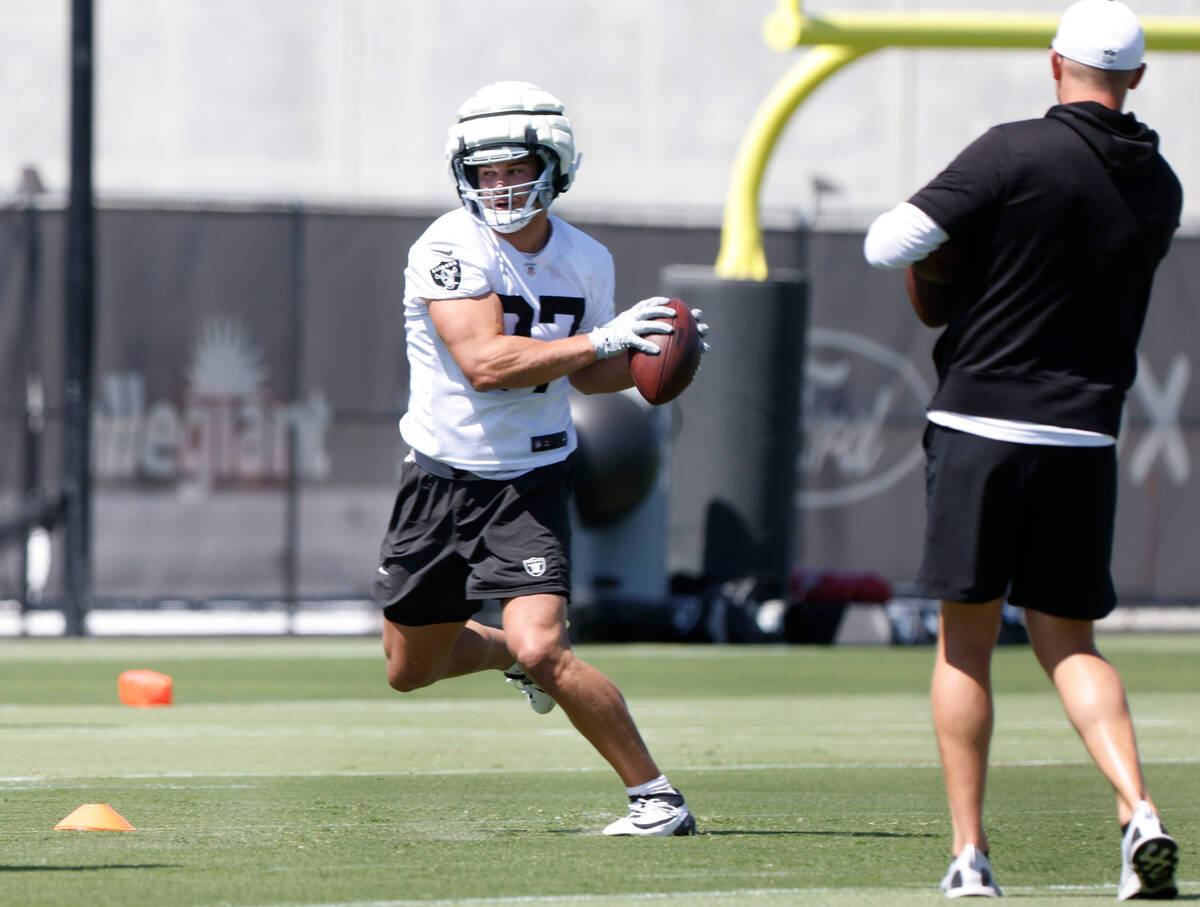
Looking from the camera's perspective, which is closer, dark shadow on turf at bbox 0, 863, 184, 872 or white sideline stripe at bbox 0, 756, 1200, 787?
dark shadow on turf at bbox 0, 863, 184, 872

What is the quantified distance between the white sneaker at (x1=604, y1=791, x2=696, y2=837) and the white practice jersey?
0.95m

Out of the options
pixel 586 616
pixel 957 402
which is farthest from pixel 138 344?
pixel 957 402

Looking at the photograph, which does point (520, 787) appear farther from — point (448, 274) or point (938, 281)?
point (938, 281)

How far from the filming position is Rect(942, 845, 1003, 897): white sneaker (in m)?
4.23

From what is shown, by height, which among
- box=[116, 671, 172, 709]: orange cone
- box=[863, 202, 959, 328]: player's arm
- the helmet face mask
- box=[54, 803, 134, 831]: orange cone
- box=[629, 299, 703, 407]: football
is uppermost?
the helmet face mask

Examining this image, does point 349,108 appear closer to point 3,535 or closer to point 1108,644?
point 3,535

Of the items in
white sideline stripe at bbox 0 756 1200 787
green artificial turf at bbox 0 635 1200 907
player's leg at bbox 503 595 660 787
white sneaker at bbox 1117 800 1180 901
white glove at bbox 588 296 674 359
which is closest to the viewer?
white sneaker at bbox 1117 800 1180 901

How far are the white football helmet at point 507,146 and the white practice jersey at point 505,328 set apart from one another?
3.5 inches

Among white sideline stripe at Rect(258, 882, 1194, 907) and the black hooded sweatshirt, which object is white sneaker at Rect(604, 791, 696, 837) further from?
the black hooded sweatshirt

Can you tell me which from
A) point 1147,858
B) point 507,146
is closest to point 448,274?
point 507,146

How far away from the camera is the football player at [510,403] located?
5.15 m

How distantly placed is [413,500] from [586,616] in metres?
6.41

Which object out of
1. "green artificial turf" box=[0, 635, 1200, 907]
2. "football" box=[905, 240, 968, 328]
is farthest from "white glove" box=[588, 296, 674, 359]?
"green artificial turf" box=[0, 635, 1200, 907]

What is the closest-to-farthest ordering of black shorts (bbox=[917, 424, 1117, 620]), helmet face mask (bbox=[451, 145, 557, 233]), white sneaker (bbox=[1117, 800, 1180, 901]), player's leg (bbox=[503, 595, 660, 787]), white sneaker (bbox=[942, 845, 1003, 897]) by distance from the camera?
white sneaker (bbox=[1117, 800, 1180, 901])
white sneaker (bbox=[942, 845, 1003, 897])
black shorts (bbox=[917, 424, 1117, 620])
player's leg (bbox=[503, 595, 660, 787])
helmet face mask (bbox=[451, 145, 557, 233])
